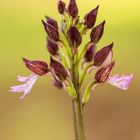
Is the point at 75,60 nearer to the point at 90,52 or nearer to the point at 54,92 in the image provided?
the point at 90,52

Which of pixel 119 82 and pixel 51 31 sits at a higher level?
pixel 51 31

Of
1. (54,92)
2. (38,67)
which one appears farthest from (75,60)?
(54,92)

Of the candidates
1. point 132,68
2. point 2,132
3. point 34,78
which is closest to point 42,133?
point 2,132

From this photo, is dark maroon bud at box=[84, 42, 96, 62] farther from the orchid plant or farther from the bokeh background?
the bokeh background

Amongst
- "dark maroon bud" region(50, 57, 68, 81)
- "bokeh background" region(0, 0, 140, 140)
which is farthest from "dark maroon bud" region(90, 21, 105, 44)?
"bokeh background" region(0, 0, 140, 140)

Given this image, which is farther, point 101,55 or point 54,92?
point 54,92

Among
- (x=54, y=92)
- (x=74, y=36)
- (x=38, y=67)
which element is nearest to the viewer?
(x=74, y=36)

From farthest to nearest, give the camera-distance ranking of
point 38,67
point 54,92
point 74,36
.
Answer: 1. point 54,92
2. point 38,67
3. point 74,36
